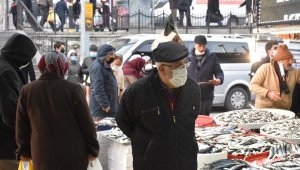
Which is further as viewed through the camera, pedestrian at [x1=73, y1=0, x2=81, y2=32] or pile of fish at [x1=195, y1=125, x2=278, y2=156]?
pedestrian at [x1=73, y1=0, x2=81, y2=32]

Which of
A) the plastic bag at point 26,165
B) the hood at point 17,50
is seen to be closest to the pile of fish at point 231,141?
the plastic bag at point 26,165

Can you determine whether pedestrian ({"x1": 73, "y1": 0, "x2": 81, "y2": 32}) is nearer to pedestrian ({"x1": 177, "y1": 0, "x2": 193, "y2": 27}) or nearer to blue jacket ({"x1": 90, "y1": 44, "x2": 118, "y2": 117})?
pedestrian ({"x1": 177, "y1": 0, "x2": 193, "y2": 27})

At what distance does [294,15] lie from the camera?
20.9ft

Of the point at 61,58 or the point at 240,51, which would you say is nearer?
the point at 61,58

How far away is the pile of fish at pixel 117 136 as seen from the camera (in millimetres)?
5254

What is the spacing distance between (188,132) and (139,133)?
38cm

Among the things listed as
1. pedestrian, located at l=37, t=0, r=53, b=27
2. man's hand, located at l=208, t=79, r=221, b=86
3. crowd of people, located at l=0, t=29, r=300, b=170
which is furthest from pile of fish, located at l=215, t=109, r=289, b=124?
pedestrian, located at l=37, t=0, r=53, b=27

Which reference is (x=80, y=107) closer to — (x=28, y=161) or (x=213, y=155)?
(x=28, y=161)

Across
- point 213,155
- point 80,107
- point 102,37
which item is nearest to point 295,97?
point 213,155

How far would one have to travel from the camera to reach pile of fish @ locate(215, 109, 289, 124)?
21.8 feet

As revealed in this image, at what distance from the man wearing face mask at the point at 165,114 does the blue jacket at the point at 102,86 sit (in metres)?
3.34

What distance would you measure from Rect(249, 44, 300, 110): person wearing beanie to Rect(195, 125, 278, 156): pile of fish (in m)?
1.06

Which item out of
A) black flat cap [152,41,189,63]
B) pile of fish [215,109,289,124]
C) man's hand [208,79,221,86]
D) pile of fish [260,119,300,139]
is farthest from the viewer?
man's hand [208,79,221,86]

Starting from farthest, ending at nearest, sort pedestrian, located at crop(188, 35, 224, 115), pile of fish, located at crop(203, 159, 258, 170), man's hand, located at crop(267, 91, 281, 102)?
pedestrian, located at crop(188, 35, 224, 115) < man's hand, located at crop(267, 91, 281, 102) < pile of fish, located at crop(203, 159, 258, 170)
